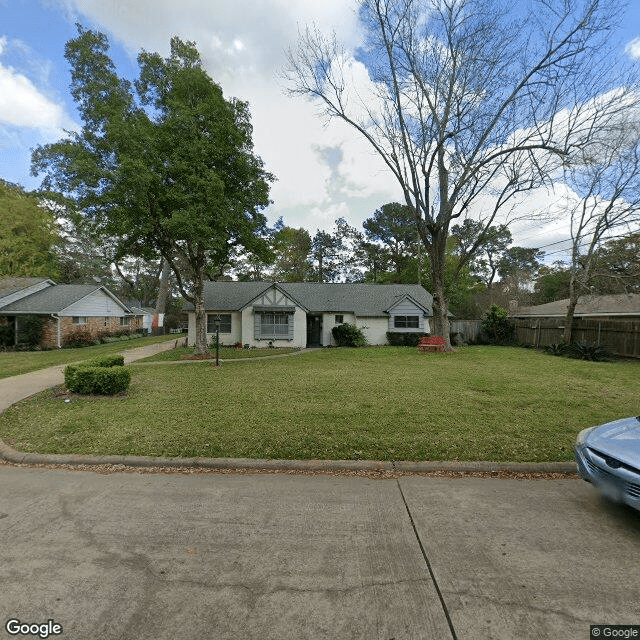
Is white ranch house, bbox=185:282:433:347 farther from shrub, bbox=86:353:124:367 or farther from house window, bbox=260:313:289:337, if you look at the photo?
shrub, bbox=86:353:124:367

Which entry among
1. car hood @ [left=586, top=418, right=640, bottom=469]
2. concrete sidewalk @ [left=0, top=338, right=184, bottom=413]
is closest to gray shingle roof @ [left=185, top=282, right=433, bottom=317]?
concrete sidewalk @ [left=0, top=338, right=184, bottom=413]

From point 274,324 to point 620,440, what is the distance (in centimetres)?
1825

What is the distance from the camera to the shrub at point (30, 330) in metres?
19.4

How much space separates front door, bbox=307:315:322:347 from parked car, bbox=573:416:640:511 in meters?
18.6

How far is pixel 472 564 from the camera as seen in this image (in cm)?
262

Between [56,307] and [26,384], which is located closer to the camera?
[26,384]

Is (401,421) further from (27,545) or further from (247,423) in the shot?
(27,545)

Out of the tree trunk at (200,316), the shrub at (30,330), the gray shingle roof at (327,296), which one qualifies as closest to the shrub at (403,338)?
the gray shingle roof at (327,296)

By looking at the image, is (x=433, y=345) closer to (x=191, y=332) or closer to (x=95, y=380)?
(x=191, y=332)

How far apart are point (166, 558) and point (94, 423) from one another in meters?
4.19

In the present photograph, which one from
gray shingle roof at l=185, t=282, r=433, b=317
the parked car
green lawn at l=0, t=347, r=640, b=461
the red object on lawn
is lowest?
green lawn at l=0, t=347, r=640, b=461

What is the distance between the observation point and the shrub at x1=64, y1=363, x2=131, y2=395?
25.0ft

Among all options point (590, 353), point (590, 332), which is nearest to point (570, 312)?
point (590, 332)

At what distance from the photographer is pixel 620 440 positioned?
3.39 m
